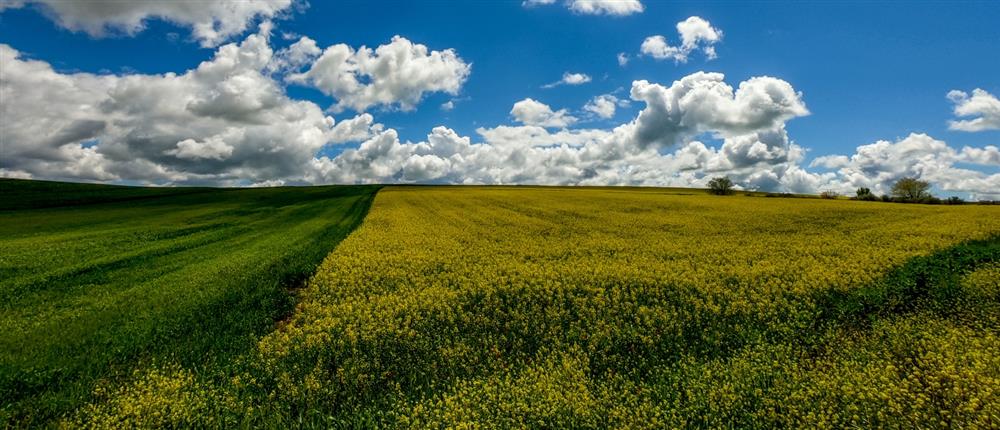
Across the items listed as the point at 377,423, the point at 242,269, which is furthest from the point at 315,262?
the point at 377,423

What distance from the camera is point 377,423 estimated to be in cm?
702

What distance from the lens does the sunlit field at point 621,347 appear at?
699 centimetres

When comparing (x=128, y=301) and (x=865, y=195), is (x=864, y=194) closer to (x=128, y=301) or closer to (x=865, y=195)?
(x=865, y=195)

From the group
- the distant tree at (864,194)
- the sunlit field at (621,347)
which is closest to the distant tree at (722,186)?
the distant tree at (864,194)

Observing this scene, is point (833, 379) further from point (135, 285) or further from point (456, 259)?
point (135, 285)

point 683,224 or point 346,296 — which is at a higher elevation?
point 683,224

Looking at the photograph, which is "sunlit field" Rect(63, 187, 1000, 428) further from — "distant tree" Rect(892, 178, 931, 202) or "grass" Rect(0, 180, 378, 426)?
"distant tree" Rect(892, 178, 931, 202)

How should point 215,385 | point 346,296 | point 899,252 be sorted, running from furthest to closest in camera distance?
1. point 899,252
2. point 346,296
3. point 215,385

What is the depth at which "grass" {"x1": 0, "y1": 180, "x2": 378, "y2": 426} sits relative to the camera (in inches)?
327

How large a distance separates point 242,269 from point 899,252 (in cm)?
2479

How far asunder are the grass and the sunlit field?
2.45 ft

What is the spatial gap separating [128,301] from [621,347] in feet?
46.5

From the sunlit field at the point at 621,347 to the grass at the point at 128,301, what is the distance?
2.45ft

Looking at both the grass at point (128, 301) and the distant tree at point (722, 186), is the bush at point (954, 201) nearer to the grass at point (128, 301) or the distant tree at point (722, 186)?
the distant tree at point (722, 186)
